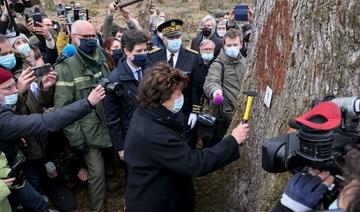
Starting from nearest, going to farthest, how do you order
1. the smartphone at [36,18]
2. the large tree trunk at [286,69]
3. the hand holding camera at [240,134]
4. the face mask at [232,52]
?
the large tree trunk at [286,69]
the hand holding camera at [240,134]
the face mask at [232,52]
the smartphone at [36,18]

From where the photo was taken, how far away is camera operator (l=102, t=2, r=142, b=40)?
6436 mm

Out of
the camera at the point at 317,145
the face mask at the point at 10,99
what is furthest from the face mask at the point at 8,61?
the camera at the point at 317,145

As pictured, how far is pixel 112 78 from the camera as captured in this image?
419 cm

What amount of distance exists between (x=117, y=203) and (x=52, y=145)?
0.99 m

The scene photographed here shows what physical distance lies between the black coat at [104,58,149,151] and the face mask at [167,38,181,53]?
2.96 ft

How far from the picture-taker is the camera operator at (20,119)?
317cm

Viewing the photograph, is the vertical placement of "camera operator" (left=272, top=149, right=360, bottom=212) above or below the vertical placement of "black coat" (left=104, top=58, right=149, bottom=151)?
above

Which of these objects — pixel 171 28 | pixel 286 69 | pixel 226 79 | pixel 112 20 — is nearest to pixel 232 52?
pixel 226 79

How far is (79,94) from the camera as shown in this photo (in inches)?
166

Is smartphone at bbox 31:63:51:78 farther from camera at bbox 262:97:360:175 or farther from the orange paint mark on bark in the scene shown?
camera at bbox 262:97:360:175

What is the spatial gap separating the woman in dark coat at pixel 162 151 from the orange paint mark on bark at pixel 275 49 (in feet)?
1.74

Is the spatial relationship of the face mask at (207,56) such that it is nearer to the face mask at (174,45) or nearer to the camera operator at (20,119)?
the face mask at (174,45)

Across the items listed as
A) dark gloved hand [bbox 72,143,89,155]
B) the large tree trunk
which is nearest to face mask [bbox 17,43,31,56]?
dark gloved hand [bbox 72,143,89,155]

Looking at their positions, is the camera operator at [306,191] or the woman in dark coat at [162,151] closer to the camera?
the camera operator at [306,191]
